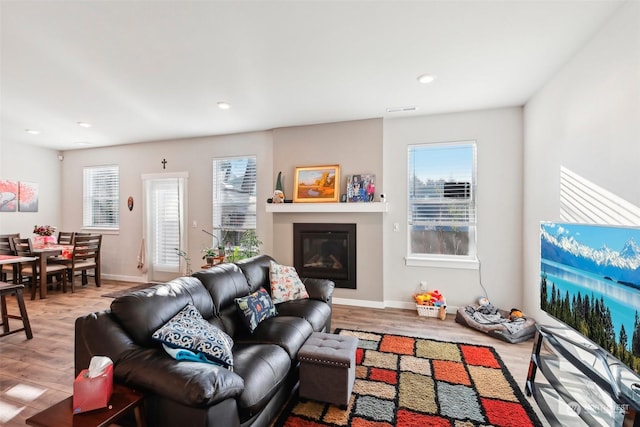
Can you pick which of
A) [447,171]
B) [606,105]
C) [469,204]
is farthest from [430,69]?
[469,204]

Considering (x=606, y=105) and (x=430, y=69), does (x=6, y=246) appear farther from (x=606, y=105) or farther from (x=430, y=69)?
(x=606, y=105)

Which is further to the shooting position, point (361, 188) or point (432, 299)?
point (361, 188)

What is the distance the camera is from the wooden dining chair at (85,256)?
504 centimetres

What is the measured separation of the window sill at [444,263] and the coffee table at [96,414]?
3501 mm

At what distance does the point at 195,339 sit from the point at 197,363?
0.52ft

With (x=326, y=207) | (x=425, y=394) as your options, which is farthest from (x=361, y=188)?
(x=425, y=394)

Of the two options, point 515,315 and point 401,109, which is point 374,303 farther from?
point 401,109

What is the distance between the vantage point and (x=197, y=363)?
1.52 meters

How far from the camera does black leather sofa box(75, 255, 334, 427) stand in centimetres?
Result: 135

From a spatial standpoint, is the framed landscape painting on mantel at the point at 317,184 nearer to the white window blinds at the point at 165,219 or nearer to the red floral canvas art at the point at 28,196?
the white window blinds at the point at 165,219

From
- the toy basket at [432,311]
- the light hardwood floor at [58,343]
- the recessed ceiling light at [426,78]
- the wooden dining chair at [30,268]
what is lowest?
→ the light hardwood floor at [58,343]

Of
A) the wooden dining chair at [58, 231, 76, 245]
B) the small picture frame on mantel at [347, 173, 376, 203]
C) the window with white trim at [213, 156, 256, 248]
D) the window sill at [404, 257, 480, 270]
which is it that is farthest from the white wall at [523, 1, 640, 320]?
the wooden dining chair at [58, 231, 76, 245]

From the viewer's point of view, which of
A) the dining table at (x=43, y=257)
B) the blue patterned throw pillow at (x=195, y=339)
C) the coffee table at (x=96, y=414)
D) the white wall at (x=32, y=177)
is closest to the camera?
the coffee table at (x=96, y=414)

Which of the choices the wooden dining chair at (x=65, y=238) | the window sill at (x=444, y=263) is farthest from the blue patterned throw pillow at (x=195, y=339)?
the wooden dining chair at (x=65, y=238)
